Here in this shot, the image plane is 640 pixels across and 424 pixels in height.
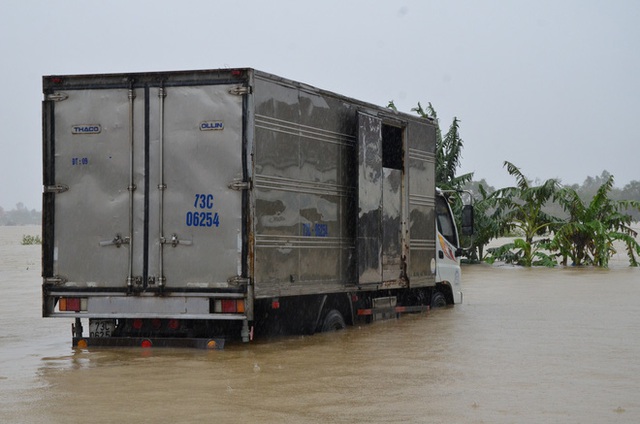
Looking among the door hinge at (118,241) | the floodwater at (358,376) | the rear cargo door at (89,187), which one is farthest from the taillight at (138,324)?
the door hinge at (118,241)

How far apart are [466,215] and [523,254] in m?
22.1

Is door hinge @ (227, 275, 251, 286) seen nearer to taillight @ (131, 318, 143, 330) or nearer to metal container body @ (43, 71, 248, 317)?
metal container body @ (43, 71, 248, 317)

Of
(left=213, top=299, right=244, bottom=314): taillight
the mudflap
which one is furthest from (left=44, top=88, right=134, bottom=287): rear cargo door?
(left=213, top=299, right=244, bottom=314): taillight

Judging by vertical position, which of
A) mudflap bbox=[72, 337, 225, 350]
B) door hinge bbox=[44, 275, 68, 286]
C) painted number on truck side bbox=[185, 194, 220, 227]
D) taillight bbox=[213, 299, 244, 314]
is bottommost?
mudflap bbox=[72, 337, 225, 350]

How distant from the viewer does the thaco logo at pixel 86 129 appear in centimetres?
1156

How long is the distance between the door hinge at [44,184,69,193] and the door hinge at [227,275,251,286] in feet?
7.55

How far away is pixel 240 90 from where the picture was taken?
11.1 meters

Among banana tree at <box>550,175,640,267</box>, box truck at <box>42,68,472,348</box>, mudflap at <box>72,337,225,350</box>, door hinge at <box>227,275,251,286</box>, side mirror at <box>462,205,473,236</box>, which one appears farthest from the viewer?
banana tree at <box>550,175,640,267</box>

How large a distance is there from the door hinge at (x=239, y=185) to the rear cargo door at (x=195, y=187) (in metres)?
0.01

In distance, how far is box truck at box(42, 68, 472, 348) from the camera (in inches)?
439

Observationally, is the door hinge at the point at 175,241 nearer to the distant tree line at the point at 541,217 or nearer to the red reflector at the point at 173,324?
the red reflector at the point at 173,324

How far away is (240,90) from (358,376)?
3507 mm

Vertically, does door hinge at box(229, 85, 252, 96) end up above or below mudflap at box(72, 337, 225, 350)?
above

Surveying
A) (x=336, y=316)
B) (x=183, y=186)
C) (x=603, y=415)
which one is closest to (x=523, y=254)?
(x=336, y=316)
